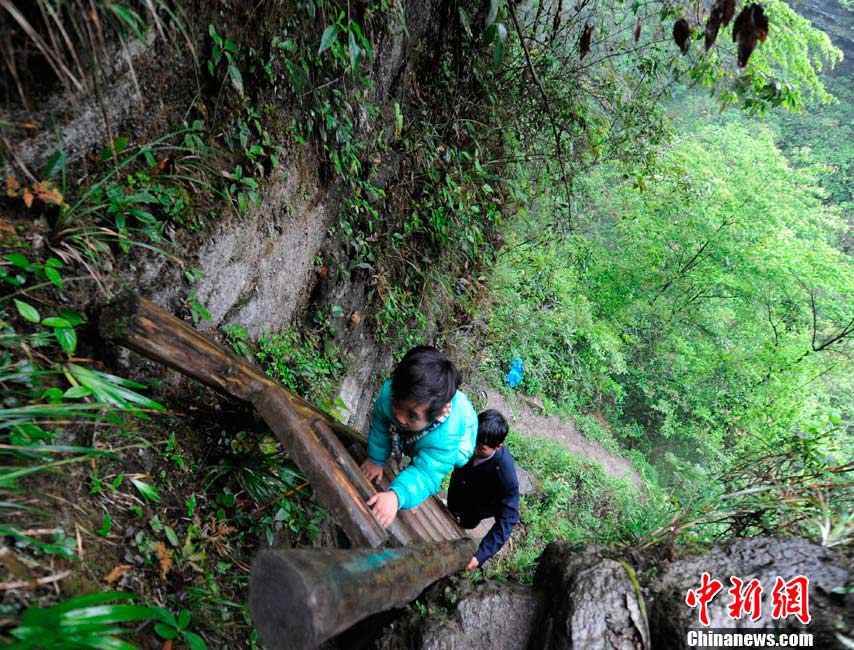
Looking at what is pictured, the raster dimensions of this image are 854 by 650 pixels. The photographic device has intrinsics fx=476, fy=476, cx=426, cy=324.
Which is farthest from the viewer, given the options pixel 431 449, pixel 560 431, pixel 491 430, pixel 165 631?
pixel 560 431

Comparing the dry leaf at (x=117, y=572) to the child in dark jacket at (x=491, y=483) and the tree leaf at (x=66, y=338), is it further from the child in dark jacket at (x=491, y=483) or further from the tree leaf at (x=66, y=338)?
the child in dark jacket at (x=491, y=483)

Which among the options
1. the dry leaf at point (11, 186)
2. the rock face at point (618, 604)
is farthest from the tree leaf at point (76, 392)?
the rock face at point (618, 604)

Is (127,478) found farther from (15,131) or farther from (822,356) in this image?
(822,356)

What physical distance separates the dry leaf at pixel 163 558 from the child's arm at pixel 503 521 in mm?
2014

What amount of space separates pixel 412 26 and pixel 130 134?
11.4 feet

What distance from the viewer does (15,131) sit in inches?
72.5

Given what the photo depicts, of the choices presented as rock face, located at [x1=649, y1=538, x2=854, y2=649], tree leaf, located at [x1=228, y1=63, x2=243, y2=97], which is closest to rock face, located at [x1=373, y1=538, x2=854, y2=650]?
rock face, located at [x1=649, y1=538, x2=854, y2=649]

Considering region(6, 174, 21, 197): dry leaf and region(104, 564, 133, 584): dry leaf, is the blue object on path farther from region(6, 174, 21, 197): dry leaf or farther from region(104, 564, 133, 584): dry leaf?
region(6, 174, 21, 197): dry leaf

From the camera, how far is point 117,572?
5.88ft

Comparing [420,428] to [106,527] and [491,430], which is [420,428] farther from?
[106,527]

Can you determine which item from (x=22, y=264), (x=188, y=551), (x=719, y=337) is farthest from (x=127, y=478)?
(x=719, y=337)

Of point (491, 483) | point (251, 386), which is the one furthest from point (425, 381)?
point (491, 483)

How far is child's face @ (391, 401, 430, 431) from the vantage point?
2407 mm

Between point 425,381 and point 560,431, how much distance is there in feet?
42.7
